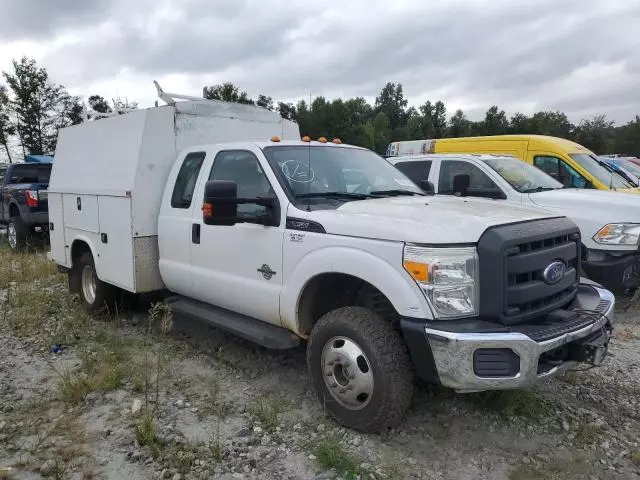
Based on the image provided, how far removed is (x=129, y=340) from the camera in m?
5.71

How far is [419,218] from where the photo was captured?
345 centimetres

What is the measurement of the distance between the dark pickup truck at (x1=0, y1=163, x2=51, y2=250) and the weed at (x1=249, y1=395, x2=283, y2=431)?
329 inches

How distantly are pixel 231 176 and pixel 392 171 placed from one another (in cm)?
146

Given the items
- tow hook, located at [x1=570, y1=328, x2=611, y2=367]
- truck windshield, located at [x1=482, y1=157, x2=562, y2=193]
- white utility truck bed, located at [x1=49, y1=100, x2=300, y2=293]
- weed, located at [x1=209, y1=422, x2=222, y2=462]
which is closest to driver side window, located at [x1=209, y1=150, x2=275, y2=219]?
white utility truck bed, located at [x1=49, y1=100, x2=300, y2=293]

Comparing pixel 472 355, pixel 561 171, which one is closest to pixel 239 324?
pixel 472 355

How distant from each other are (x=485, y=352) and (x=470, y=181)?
16.5 feet

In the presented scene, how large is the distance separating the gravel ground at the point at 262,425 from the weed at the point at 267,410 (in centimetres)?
1

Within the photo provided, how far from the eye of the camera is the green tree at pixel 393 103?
78.6 m

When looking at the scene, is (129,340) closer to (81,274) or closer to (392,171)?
(81,274)

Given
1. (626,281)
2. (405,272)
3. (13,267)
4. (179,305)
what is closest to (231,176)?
(179,305)

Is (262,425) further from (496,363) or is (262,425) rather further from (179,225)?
(179,225)

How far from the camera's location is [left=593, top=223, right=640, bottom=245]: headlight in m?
6.20

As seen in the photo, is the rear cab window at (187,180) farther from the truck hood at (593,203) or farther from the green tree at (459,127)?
the green tree at (459,127)

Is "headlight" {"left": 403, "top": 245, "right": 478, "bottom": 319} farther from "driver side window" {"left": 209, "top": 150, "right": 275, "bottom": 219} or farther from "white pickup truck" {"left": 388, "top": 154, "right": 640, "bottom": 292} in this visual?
"white pickup truck" {"left": 388, "top": 154, "right": 640, "bottom": 292}
